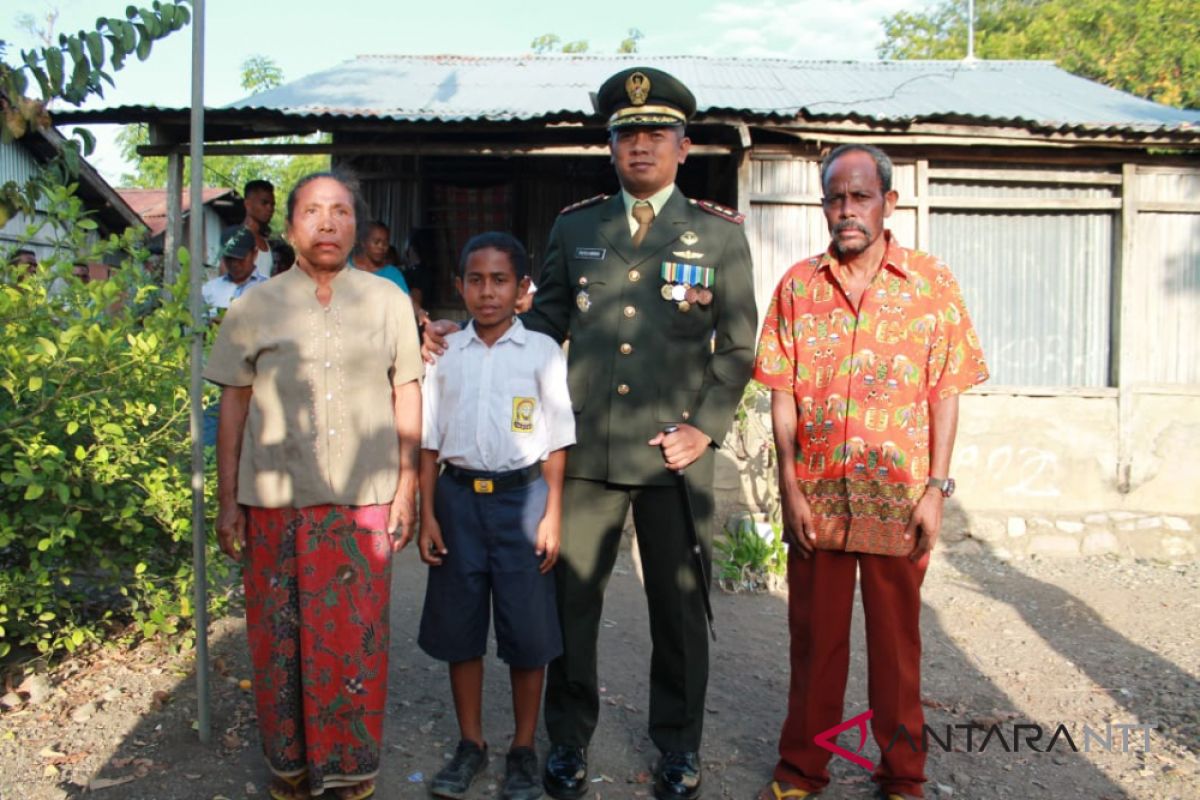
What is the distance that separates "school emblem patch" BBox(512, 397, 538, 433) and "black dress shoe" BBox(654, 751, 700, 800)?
111cm

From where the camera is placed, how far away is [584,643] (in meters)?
3.05

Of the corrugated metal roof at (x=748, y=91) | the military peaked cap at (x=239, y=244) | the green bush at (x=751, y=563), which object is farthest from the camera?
the corrugated metal roof at (x=748, y=91)

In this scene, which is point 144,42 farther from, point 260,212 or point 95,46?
point 260,212

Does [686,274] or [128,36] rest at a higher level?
[128,36]

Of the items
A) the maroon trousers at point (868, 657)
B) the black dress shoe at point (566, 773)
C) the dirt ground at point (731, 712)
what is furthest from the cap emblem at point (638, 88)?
the dirt ground at point (731, 712)

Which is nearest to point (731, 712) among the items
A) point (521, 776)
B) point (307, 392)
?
point (521, 776)

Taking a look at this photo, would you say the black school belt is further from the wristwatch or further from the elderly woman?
the wristwatch

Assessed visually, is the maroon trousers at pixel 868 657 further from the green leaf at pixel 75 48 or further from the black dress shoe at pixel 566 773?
the green leaf at pixel 75 48

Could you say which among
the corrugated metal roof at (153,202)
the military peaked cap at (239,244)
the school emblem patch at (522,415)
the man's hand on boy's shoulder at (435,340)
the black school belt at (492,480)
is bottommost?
the black school belt at (492,480)

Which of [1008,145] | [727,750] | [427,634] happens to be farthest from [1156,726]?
[1008,145]

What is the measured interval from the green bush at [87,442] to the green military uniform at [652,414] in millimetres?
1486

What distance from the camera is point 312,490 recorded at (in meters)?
2.70

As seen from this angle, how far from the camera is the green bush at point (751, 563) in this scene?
5.87m

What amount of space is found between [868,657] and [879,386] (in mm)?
826
